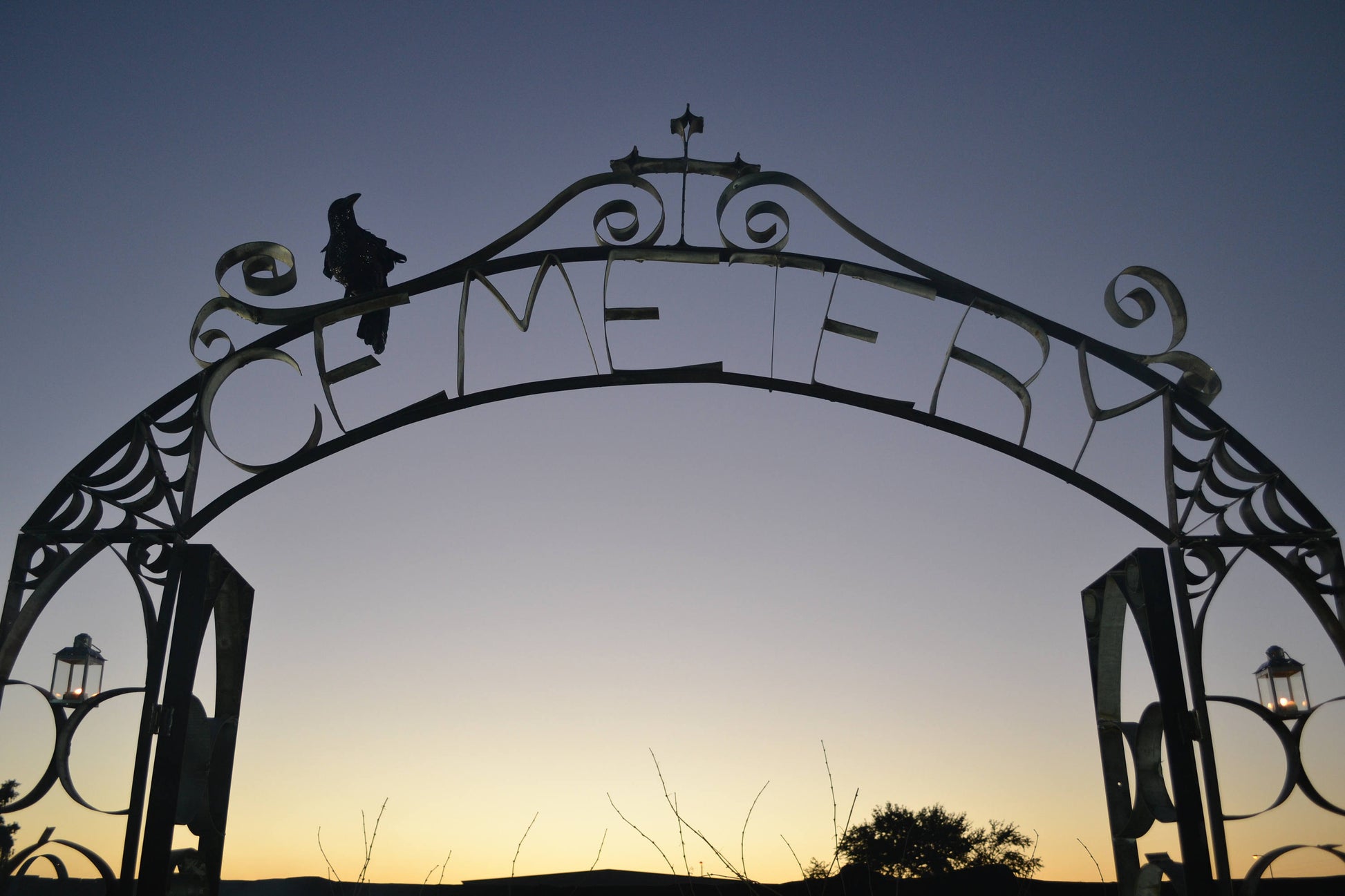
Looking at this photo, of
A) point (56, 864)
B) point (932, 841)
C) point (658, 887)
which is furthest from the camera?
point (932, 841)

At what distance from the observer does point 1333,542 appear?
13.8 feet

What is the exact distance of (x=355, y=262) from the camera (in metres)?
4.65

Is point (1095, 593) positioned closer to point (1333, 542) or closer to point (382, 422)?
point (1333, 542)

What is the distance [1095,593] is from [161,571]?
13.2ft

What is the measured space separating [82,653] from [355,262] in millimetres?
3314

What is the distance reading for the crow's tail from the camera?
15.2 feet

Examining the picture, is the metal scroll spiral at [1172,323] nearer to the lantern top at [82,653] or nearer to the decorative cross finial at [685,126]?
the decorative cross finial at [685,126]

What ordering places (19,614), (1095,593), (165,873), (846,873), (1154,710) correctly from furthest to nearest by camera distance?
(846,873) → (1095,593) → (1154,710) → (19,614) → (165,873)

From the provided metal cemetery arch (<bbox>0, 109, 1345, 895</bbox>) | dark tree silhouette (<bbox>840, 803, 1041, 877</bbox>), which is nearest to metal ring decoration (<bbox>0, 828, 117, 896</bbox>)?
metal cemetery arch (<bbox>0, 109, 1345, 895</bbox>)

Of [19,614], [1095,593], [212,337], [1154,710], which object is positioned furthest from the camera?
[1095,593]

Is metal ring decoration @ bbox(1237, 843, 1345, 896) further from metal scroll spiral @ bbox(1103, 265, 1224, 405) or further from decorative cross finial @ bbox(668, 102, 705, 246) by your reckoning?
decorative cross finial @ bbox(668, 102, 705, 246)

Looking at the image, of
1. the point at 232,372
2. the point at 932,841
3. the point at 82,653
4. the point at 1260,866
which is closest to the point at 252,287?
the point at 232,372

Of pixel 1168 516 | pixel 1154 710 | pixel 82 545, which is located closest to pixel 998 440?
pixel 1168 516

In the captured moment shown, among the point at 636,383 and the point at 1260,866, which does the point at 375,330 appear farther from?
the point at 1260,866
